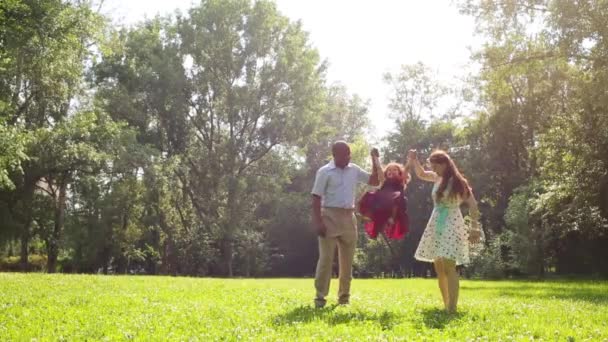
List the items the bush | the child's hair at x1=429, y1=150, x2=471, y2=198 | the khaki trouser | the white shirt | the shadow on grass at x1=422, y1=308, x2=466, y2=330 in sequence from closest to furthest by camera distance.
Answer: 1. the shadow on grass at x1=422, y1=308, x2=466, y2=330
2. the child's hair at x1=429, y1=150, x2=471, y2=198
3. the khaki trouser
4. the white shirt
5. the bush

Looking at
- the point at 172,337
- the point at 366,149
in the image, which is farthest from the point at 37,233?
the point at 172,337

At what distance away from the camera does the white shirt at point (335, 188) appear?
10.4 meters

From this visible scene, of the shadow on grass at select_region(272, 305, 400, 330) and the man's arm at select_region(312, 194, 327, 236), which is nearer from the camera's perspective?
the shadow on grass at select_region(272, 305, 400, 330)

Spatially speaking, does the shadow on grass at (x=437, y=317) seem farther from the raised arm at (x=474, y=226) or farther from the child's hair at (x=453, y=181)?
the child's hair at (x=453, y=181)

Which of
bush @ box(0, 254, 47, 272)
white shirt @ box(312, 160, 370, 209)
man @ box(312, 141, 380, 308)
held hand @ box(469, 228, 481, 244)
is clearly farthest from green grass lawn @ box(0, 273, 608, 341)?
bush @ box(0, 254, 47, 272)

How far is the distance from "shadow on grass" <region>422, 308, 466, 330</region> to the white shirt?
2.28 meters

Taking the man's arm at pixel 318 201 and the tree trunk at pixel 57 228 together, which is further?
the tree trunk at pixel 57 228

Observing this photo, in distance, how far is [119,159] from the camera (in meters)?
41.4

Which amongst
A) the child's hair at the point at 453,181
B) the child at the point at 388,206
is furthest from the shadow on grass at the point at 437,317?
the child's hair at the point at 453,181

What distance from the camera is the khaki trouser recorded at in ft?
33.9

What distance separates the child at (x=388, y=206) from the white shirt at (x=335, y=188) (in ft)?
1.11

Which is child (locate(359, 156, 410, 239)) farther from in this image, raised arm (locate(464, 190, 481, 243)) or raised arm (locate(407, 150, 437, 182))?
raised arm (locate(464, 190, 481, 243))

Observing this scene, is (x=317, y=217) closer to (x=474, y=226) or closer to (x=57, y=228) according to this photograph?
(x=474, y=226)

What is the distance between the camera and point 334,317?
875cm
